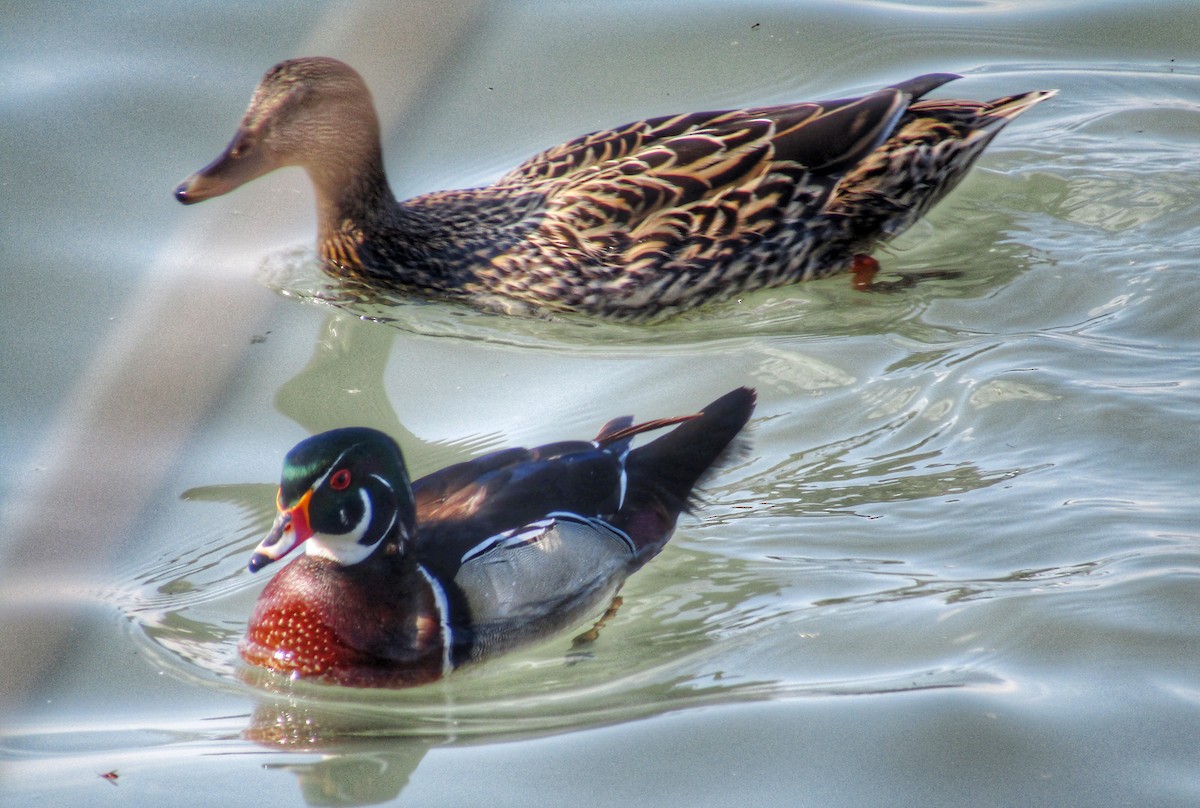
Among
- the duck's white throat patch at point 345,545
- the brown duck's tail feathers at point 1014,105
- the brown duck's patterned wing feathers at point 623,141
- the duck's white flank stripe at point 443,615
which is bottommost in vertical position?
the duck's white flank stripe at point 443,615

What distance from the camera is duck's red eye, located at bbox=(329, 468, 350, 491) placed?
4.59 metres

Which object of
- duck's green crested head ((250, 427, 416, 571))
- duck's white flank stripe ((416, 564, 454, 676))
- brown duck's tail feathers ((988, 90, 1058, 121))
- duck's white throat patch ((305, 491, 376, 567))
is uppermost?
brown duck's tail feathers ((988, 90, 1058, 121))

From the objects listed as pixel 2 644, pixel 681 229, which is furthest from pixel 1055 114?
pixel 2 644

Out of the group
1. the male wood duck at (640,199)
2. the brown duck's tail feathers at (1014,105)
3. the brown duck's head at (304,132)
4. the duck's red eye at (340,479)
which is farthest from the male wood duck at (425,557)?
the brown duck's tail feathers at (1014,105)

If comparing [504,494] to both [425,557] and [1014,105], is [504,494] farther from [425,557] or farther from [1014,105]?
[1014,105]

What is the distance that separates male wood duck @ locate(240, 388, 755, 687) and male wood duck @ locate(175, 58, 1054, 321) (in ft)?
6.34

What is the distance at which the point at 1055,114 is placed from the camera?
841 cm

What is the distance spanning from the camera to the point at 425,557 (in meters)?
4.82

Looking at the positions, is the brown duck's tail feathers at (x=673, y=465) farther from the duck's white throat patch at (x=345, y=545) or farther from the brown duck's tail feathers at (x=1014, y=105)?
the brown duck's tail feathers at (x=1014, y=105)

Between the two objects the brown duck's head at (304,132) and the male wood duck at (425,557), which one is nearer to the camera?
the male wood duck at (425,557)

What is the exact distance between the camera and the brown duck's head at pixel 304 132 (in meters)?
6.77

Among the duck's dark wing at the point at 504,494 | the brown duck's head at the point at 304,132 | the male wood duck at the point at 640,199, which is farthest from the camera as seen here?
the male wood duck at the point at 640,199

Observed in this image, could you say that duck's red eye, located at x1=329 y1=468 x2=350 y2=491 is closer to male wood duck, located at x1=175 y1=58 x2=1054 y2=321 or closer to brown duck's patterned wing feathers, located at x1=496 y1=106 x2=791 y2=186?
male wood duck, located at x1=175 y1=58 x2=1054 y2=321

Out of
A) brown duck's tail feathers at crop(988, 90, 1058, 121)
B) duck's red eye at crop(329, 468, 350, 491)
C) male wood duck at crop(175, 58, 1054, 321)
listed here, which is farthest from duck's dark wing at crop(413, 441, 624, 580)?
brown duck's tail feathers at crop(988, 90, 1058, 121)
